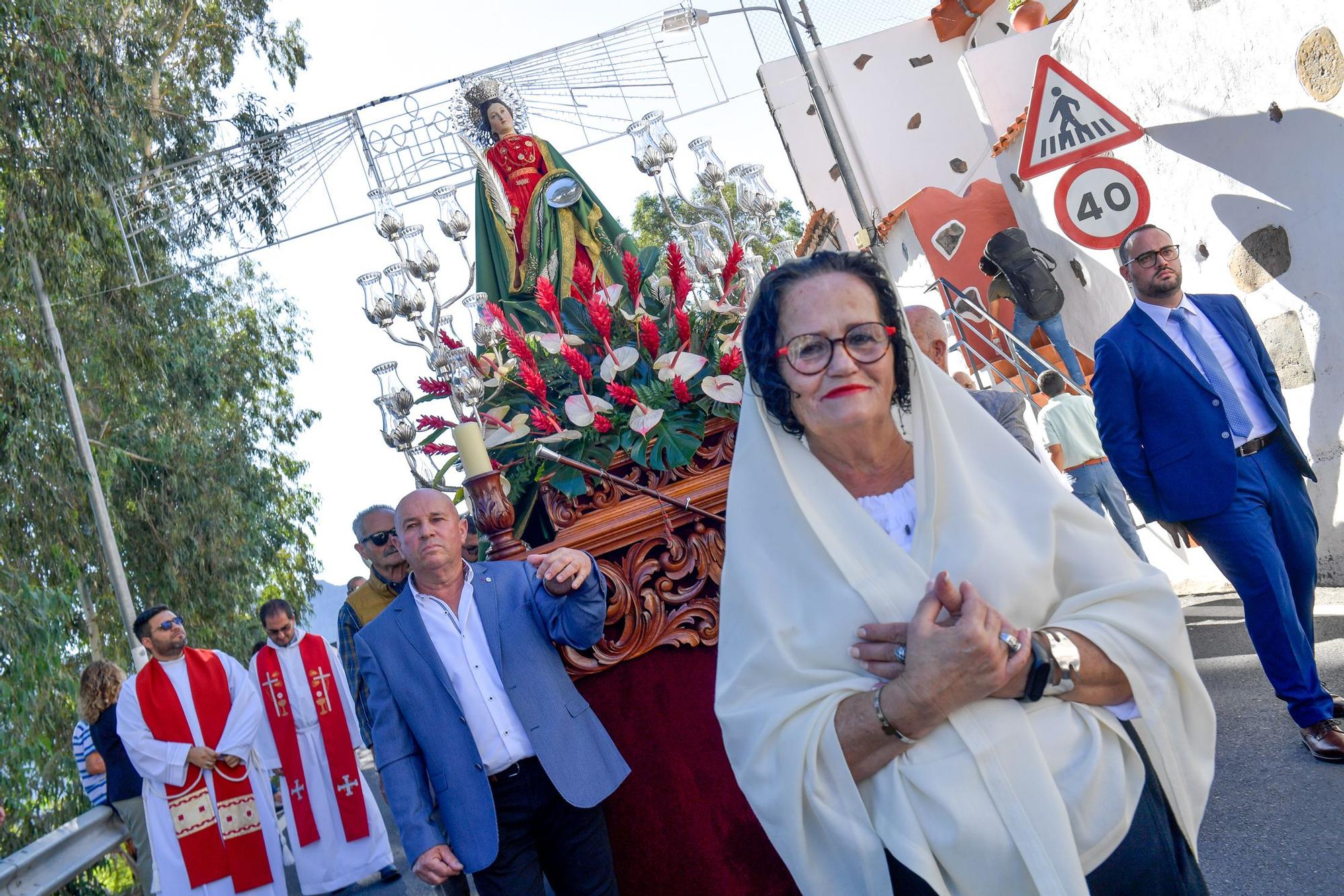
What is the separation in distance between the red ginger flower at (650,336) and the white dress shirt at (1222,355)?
204cm

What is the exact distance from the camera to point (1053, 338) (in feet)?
37.1

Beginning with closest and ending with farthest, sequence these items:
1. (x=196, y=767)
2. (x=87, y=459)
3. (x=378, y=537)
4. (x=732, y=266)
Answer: (x=732, y=266)
(x=378, y=537)
(x=196, y=767)
(x=87, y=459)

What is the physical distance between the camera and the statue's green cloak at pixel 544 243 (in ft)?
14.9

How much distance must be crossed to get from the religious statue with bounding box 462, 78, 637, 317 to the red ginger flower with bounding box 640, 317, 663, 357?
2.93 ft

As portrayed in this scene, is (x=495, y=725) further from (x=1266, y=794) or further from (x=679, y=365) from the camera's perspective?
(x=1266, y=794)

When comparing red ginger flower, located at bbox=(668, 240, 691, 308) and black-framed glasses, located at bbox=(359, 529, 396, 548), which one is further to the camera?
black-framed glasses, located at bbox=(359, 529, 396, 548)

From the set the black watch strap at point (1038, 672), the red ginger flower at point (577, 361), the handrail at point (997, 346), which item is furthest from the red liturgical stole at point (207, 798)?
the handrail at point (997, 346)

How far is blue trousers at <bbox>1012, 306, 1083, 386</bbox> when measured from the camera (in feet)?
35.7

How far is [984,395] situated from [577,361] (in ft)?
4.11

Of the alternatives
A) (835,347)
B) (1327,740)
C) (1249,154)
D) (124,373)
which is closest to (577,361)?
(835,347)

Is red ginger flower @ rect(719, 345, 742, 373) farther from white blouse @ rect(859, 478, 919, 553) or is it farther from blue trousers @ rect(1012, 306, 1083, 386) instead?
blue trousers @ rect(1012, 306, 1083, 386)

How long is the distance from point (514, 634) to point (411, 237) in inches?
70.1

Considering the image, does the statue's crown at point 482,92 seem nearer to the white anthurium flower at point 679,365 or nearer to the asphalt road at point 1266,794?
the white anthurium flower at point 679,365

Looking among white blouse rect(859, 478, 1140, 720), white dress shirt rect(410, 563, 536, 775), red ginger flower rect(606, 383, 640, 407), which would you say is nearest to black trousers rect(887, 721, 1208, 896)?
white blouse rect(859, 478, 1140, 720)
